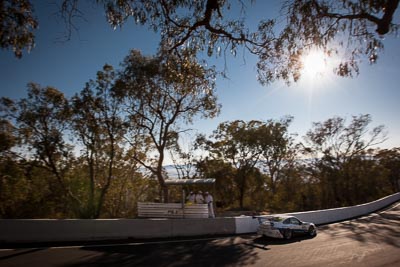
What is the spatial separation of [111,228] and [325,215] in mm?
15920

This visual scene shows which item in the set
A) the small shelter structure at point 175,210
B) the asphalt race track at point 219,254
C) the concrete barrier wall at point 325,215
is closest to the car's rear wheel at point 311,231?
the asphalt race track at point 219,254

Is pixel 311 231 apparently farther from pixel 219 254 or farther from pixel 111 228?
pixel 111 228

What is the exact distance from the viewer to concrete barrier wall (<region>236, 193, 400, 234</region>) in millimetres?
16047

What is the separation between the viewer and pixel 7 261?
26.6ft

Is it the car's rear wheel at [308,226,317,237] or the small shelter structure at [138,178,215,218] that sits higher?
the small shelter structure at [138,178,215,218]

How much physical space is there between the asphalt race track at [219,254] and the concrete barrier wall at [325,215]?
3.43m

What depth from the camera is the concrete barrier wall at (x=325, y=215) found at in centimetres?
1605

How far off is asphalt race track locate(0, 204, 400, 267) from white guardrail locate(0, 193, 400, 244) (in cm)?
150

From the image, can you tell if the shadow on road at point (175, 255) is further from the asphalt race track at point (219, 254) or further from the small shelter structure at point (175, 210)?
the small shelter structure at point (175, 210)

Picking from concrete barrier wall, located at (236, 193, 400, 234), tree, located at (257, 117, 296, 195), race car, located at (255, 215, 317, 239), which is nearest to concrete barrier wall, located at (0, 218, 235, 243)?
concrete barrier wall, located at (236, 193, 400, 234)

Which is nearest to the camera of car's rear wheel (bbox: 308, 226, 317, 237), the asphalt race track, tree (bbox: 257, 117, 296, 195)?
the asphalt race track

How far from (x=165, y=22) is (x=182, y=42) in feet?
2.78

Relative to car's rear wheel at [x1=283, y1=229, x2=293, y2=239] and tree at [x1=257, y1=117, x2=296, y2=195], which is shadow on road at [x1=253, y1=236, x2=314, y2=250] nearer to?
car's rear wheel at [x1=283, y1=229, x2=293, y2=239]

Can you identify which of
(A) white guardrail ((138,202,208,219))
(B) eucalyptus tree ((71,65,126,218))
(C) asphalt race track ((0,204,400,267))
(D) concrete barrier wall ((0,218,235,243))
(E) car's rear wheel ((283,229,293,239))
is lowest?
(C) asphalt race track ((0,204,400,267))
